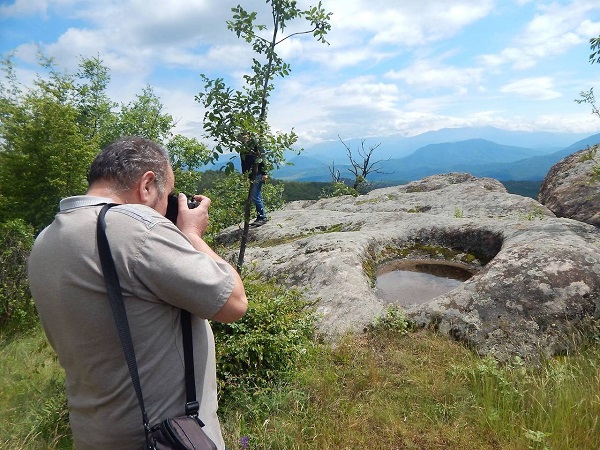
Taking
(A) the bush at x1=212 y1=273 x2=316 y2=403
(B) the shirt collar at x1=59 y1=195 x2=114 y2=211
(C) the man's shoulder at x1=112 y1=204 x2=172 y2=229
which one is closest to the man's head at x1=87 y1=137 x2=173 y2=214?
(B) the shirt collar at x1=59 y1=195 x2=114 y2=211

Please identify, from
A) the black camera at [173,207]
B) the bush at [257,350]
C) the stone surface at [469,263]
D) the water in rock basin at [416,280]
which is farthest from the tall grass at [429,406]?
the black camera at [173,207]

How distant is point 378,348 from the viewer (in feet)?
17.5

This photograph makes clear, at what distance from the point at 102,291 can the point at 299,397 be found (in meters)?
3.06

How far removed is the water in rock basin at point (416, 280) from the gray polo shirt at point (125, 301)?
568 cm

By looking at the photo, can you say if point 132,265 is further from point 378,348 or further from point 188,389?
point 378,348

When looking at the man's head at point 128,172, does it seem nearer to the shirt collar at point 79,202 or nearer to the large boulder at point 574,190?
the shirt collar at point 79,202

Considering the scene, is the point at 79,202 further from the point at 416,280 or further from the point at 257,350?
the point at 416,280

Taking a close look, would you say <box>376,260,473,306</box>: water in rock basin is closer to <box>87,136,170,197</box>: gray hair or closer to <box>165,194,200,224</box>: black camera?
<box>165,194,200,224</box>: black camera

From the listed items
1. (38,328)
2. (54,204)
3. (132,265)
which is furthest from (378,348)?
(54,204)

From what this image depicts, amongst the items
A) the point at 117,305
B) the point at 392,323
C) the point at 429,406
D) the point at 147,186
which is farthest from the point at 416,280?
the point at 117,305

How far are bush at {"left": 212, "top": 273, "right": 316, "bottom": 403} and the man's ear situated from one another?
3035 mm

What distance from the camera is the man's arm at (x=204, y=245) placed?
83.5 inches

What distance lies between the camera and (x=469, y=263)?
342 inches

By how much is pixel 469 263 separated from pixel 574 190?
630 centimetres
